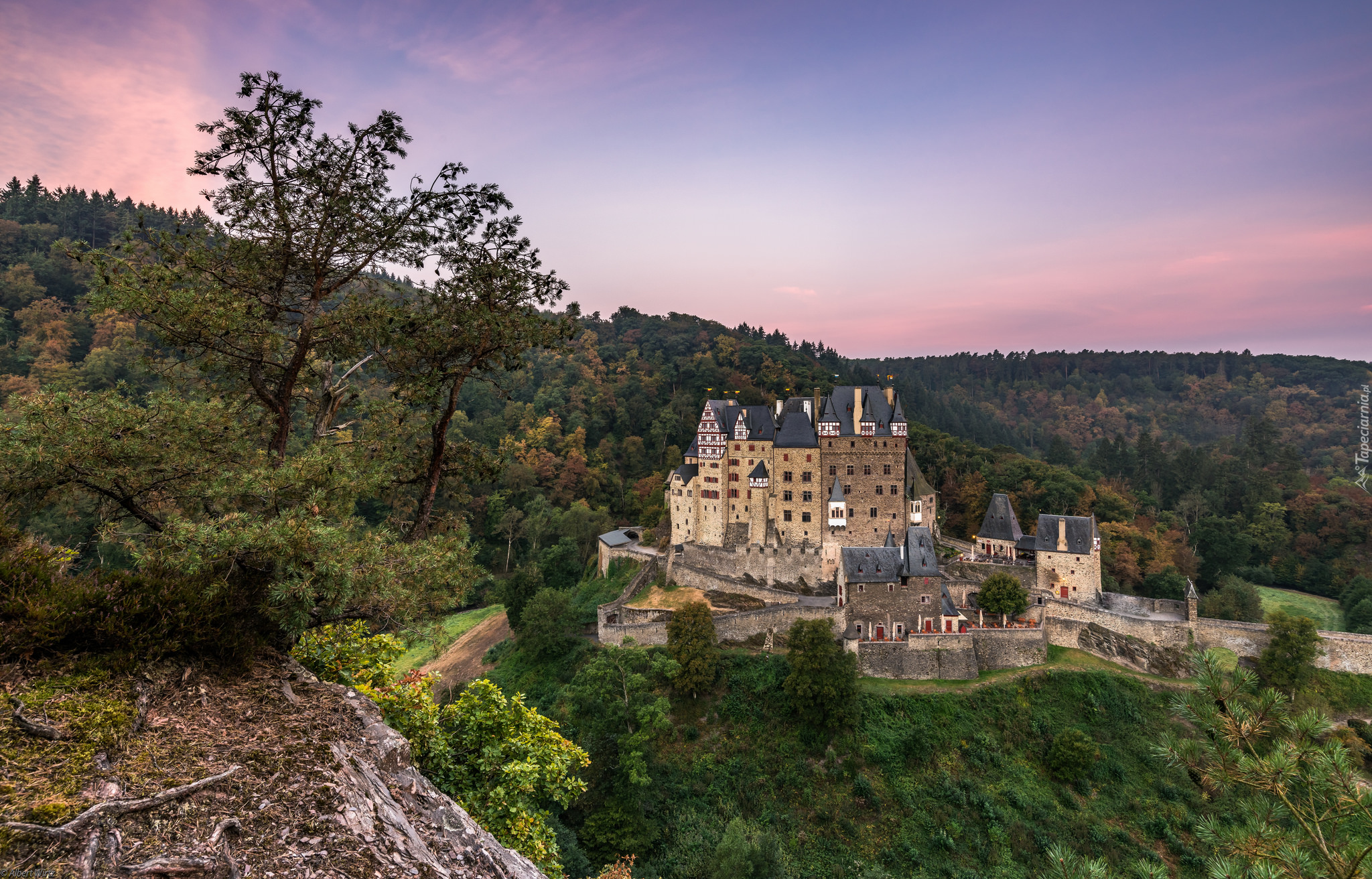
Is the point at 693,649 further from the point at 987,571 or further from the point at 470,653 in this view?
the point at 470,653

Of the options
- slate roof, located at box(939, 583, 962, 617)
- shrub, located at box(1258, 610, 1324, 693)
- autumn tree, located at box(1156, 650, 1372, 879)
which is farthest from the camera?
slate roof, located at box(939, 583, 962, 617)

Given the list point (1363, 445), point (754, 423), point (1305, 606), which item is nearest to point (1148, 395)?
point (1363, 445)

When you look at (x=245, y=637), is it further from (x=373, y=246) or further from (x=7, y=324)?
(x=7, y=324)

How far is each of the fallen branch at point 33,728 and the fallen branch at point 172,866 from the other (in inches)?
54.9

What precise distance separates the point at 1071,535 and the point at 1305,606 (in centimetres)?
2614

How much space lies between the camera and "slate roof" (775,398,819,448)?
36219 mm

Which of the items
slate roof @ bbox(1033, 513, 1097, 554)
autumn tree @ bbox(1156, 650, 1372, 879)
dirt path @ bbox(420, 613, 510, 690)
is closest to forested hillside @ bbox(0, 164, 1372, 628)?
dirt path @ bbox(420, 613, 510, 690)

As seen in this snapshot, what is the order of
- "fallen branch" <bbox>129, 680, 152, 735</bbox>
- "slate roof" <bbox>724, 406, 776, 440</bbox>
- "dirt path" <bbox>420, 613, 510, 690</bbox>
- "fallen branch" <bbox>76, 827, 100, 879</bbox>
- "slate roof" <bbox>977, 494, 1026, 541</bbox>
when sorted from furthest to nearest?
1. "slate roof" <bbox>724, 406, 776, 440</bbox>
2. "dirt path" <bbox>420, 613, 510, 690</bbox>
3. "slate roof" <bbox>977, 494, 1026, 541</bbox>
4. "fallen branch" <bbox>129, 680, 152, 735</bbox>
5. "fallen branch" <bbox>76, 827, 100, 879</bbox>

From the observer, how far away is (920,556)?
30.0 m

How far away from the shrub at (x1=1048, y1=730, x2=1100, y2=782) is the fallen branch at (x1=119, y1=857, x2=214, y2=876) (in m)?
30.3

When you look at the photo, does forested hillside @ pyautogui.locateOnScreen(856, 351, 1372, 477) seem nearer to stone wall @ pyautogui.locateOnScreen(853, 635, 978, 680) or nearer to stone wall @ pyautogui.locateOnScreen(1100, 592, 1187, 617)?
stone wall @ pyautogui.locateOnScreen(1100, 592, 1187, 617)

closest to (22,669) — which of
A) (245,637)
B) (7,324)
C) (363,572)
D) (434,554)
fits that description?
(245,637)

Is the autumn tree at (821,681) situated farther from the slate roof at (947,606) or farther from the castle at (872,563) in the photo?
the slate roof at (947,606)

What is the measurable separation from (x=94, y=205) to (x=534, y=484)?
60.6 m
